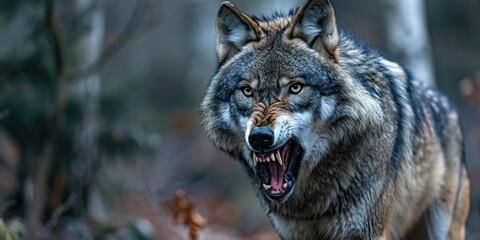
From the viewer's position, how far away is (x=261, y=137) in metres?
3.67

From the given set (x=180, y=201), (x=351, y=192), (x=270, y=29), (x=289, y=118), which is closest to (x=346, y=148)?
(x=351, y=192)

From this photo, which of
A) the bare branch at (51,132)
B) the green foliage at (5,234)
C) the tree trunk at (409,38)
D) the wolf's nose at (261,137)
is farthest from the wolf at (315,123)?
the tree trunk at (409,38)

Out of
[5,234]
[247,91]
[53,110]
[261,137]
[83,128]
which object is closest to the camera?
[5,234]

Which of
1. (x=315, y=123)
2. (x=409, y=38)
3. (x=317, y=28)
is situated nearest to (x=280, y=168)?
(x=315, y=123)

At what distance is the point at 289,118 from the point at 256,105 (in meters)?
0.26

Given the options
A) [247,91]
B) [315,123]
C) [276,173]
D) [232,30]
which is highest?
[232,30]

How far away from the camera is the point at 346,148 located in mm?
4246

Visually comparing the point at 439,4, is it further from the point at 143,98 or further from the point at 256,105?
the point at 256,105

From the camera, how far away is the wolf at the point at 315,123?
396 centimetres

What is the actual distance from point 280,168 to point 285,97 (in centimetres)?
48

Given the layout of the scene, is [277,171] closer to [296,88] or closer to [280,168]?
[280,168]

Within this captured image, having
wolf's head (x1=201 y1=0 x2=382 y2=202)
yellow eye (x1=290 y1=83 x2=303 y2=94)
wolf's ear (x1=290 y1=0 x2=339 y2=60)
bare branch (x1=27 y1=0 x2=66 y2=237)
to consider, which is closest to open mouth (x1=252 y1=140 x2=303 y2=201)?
wolf's head (x1=201 y1=0 x2=382 y2=202)

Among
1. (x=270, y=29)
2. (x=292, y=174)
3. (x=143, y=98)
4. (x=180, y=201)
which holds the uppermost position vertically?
(x=270, y=29)

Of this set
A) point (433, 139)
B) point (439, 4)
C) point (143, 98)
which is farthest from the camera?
Answer: point (143, 98)
